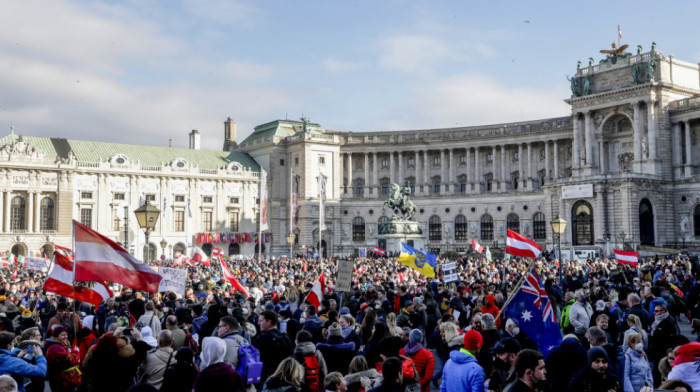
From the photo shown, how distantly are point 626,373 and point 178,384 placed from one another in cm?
593

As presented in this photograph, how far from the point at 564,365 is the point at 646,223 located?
58.1m

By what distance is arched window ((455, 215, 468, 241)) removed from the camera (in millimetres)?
77938

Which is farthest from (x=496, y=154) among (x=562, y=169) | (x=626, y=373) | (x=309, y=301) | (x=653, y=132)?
(x=626, y=373)

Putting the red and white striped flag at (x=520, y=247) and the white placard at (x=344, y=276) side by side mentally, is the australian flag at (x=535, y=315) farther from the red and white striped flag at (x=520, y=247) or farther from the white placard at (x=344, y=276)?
the red and white striped flag at (x=520, y=247)

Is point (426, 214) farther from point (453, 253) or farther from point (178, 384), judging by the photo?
point (178, 384)

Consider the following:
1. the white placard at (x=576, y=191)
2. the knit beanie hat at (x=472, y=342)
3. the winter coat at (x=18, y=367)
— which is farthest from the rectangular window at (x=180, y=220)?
the knit beanie hat at (x=472, y=342)

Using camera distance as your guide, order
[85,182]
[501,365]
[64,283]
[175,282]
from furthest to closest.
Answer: [85,182] → [175,282] → [64,283] → [501,365]

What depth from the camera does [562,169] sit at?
74.4 m

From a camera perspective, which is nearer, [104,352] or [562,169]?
[104,352]

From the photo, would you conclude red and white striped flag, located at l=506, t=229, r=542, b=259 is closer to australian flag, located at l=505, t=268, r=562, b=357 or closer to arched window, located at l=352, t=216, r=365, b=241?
australian flag, located at l=505, t=268, r=562, b=357

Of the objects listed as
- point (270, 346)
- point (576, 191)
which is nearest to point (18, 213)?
point (576, 191)

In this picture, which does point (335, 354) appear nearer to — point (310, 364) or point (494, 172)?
point (310, 364)

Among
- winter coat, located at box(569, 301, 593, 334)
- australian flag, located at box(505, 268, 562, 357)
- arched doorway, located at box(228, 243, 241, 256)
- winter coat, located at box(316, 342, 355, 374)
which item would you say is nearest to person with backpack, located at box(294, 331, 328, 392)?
winter coat, located at box(316, 342, 355, 374)

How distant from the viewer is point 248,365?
8758 mm
